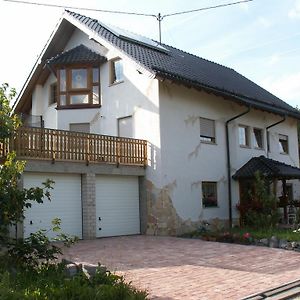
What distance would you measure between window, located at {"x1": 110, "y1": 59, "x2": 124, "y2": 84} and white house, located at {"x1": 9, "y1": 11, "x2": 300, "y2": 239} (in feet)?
0.17

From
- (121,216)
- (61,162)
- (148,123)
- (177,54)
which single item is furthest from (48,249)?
(177,54)

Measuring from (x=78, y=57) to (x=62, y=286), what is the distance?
14.7 metres

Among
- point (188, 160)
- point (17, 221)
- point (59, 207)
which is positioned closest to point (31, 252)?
point (17, 221)

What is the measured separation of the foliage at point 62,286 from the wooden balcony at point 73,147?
22.2 ft

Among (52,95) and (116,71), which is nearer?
(116,71)

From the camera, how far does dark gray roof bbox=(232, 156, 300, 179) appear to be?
19.4 metres

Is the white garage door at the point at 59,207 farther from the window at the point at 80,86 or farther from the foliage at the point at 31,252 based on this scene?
the foliage at the point at 31,252

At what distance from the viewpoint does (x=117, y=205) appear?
1680 cm

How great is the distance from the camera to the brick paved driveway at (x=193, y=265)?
301 inches

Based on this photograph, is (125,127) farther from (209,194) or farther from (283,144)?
(283,144)

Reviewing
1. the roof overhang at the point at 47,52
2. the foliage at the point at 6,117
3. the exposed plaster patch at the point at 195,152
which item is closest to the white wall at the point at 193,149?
the exposed plaster patch at the point at 195,152

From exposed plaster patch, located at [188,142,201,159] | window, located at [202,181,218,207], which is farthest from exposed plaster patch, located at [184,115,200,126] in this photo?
window, located at [202,181,218,207]

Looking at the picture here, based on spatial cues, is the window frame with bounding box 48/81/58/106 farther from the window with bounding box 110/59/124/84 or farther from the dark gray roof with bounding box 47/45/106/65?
the window with bounding box 110/59/124/84

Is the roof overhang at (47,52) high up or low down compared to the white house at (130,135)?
up
